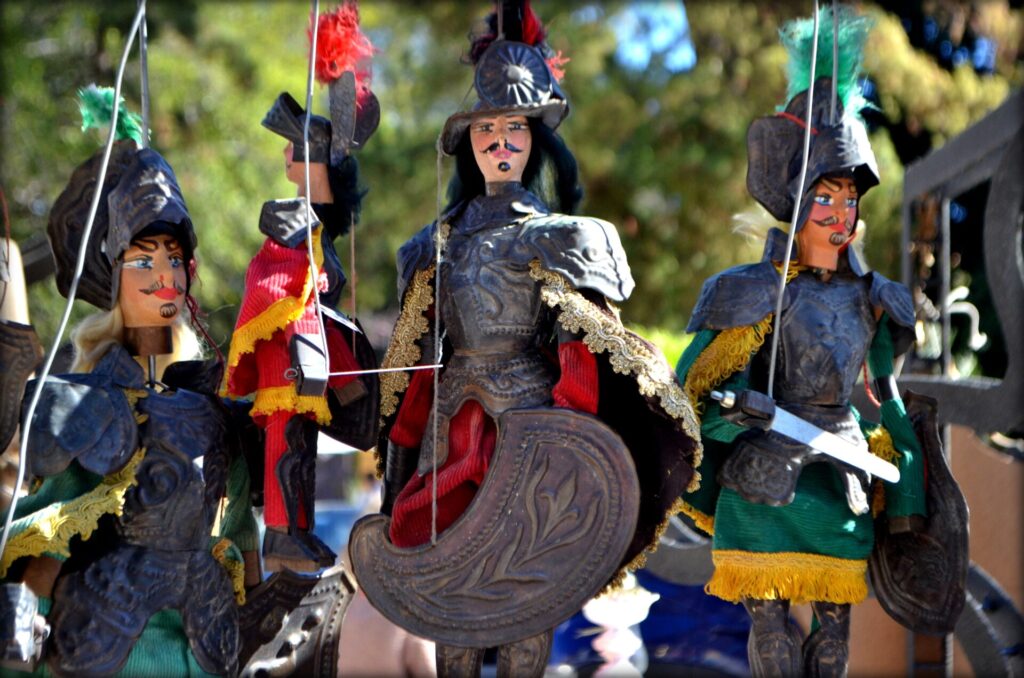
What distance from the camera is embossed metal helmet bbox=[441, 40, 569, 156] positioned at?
5.02 metres

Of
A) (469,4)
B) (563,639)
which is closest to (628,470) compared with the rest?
(563,639)

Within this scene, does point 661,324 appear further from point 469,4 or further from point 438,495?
point 438,495

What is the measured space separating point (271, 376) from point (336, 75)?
108 centimetres

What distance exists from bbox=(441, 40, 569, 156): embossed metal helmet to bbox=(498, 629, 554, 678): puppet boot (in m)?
1.69

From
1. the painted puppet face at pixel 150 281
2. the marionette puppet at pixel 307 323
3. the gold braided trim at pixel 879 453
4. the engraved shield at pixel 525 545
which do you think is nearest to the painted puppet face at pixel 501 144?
the marionette puppet at pixel 307 323

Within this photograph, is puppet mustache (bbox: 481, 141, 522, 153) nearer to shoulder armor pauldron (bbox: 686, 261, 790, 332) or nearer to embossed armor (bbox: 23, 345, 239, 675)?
shoulder armor pauldron (bbox: 686, 261, 790, 332)

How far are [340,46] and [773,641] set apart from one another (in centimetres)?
249

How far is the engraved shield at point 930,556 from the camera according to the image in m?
Answer: 5.43

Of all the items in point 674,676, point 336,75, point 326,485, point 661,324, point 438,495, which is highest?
point 336,75

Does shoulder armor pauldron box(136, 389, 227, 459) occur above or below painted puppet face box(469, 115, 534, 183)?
below

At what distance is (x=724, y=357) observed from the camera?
5.36 metres

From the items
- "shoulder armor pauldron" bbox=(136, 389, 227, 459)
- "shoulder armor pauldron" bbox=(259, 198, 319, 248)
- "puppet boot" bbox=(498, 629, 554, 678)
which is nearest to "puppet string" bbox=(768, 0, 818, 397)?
"puppet boot" bbox=(498, 629, 554, 678)

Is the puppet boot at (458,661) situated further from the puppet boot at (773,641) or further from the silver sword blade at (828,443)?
the silver sword blade at (828,443)

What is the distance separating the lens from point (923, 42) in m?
14.2
